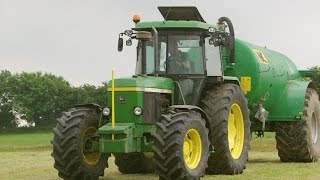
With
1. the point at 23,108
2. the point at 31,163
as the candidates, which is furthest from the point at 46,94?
the point at 31,163

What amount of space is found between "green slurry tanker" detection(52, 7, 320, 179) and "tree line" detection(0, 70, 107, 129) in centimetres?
8682

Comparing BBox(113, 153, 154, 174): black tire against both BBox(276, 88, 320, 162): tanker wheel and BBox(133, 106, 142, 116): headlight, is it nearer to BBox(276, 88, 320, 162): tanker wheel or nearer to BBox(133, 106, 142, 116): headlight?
BBox(133, 106, 142, 116): headlight

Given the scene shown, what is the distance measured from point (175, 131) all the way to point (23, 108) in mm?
101716

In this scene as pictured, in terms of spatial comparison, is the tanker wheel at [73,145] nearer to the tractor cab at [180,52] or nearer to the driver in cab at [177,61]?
the tractor cab at [180,52]

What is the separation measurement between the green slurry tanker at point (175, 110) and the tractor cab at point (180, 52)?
0.06ft

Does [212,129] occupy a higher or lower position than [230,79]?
lower

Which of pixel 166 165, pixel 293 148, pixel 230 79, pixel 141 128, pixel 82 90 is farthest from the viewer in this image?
pixel 82 90

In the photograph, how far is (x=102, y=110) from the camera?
12.2 metres

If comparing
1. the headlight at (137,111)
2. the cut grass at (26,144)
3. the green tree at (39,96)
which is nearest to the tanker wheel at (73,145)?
the headlight at (137,111)

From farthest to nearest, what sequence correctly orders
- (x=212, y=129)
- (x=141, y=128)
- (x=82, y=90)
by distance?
(x=82, y=90)
(x=212, y=129)
(x=141, y=128)

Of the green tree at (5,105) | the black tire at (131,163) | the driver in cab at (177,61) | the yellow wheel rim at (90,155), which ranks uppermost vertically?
the driver in cab at (177,61)

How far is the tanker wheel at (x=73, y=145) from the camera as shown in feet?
37.6

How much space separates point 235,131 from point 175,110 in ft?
9.57

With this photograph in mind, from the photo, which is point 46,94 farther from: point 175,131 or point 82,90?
point 175,131
